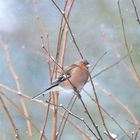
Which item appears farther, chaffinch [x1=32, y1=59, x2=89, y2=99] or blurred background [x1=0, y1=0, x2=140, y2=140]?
blurred background [x1=0, y1=0, x2=140, y2=140]

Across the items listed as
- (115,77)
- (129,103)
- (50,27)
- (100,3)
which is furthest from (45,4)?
(129,103)

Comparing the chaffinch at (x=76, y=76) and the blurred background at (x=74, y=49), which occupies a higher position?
the blurred background at (x=74, y=49)

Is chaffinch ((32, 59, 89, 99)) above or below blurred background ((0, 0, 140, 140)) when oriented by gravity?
below

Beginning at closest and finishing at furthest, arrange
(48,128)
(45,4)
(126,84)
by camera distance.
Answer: (48,128), (126,84), (45,4)

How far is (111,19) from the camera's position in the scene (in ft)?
15.7

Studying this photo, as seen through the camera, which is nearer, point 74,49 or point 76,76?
point 76,76

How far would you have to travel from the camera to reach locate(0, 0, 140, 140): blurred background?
415 centimetres

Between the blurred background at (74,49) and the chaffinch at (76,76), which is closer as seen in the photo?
the chaffinch at (76,76)

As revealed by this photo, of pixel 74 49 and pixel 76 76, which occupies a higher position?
pixel 74 49

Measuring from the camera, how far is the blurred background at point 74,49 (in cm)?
415

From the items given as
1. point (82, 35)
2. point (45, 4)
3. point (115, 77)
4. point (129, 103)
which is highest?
point (45, 4)

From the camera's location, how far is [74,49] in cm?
430

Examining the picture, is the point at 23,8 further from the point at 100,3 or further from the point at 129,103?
the point at 129,103

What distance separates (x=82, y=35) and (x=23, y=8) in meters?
0.63
